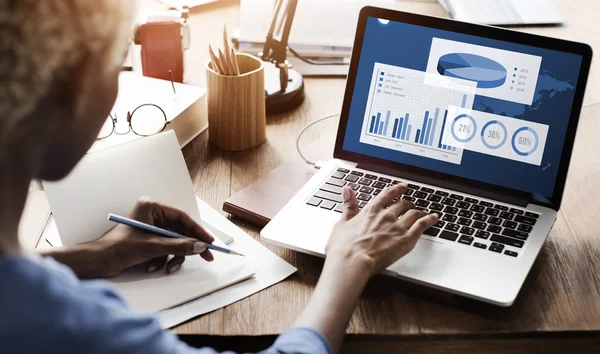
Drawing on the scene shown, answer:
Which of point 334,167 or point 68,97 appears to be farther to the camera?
point 334,167

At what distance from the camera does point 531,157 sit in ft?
3.55

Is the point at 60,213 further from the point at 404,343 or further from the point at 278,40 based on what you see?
the point at 278,40

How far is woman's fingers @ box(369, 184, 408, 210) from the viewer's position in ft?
3.37

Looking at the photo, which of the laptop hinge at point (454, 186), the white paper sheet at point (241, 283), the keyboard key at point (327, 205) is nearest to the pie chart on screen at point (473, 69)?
the laptop hinge at point (454, 186)

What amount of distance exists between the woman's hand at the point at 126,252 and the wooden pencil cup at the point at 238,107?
1.09ft

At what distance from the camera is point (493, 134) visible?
3.62 ft

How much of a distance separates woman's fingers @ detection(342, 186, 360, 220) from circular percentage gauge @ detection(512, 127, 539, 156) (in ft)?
0.90

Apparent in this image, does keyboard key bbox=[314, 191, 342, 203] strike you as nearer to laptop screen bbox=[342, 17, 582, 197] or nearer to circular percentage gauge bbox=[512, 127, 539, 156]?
laptop screen bbox=[342, 17, 582, 197]

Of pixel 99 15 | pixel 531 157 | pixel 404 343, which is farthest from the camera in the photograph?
pixel 531 157

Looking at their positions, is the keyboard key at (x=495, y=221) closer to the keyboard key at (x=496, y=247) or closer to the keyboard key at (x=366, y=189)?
the keyboard key at (x=496, y=247)

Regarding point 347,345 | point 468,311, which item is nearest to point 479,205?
point 468,311

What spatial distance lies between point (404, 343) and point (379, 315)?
0.05 metres

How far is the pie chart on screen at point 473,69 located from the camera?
1093 millimetres

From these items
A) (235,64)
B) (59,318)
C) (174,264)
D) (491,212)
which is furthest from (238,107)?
(59,318)
